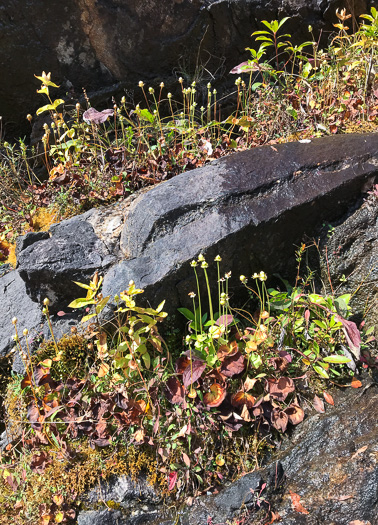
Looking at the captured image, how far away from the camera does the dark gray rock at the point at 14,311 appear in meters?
3.29

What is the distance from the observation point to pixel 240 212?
3115 mm

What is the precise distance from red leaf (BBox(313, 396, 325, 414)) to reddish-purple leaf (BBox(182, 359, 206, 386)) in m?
0.69

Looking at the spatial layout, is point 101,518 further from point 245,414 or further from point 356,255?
point 356,255

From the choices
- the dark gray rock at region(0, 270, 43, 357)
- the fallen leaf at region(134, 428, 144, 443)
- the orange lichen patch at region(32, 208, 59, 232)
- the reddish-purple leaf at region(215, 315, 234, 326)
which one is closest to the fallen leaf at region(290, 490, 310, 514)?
the fallen leaf at region(134, 428, 144, 443)

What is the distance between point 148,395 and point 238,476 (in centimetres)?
67

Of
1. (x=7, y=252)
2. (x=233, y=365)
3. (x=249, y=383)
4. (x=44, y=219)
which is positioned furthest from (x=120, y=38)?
(x=249, y=383)

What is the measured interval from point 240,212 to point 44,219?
6.33ft

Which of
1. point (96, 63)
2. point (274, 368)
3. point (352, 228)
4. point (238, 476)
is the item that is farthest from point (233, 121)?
point (238, 476)

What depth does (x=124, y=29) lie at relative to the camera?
4.91m

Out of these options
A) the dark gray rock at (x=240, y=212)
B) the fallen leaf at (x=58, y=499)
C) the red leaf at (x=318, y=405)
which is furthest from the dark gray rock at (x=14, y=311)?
the red leaf at (x=318, y=405)

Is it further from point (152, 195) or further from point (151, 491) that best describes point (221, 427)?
point (152, 195)

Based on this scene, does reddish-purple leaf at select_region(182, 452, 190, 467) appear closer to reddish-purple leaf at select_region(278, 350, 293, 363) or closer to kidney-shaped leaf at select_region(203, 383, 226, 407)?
kidney-shaped leaf at select_region(203, 383, 226, 407)

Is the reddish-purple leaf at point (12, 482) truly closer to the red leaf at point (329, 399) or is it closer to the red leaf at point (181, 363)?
the red leaf at point (181, 363)

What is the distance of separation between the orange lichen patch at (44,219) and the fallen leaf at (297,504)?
2.84 m
